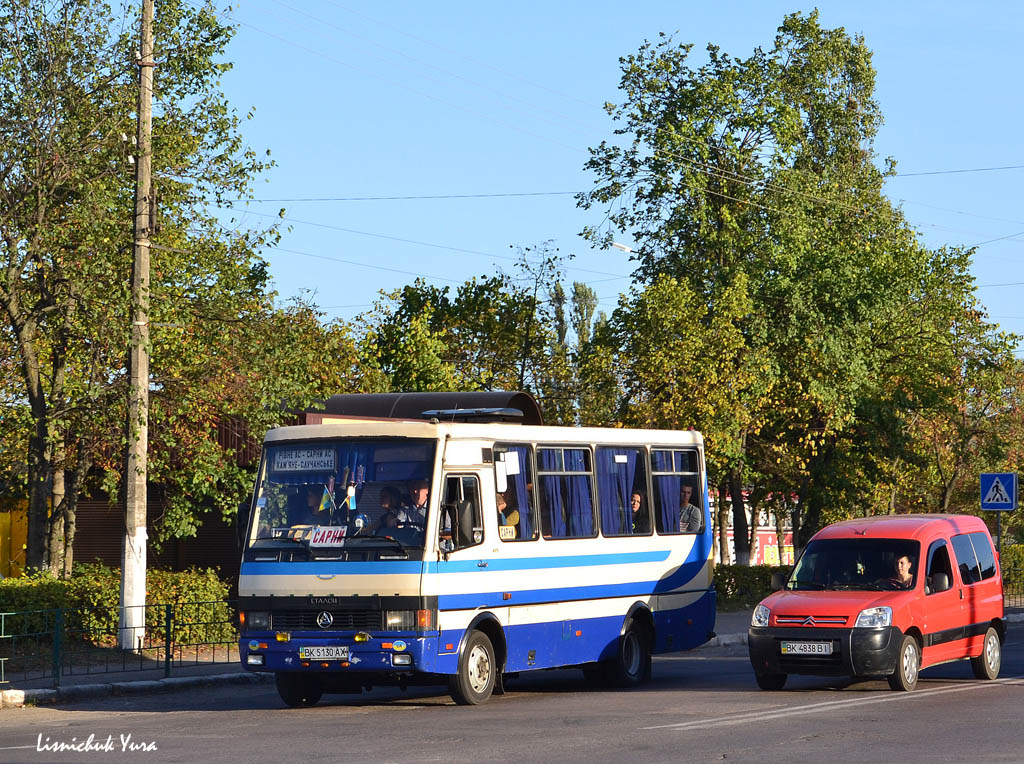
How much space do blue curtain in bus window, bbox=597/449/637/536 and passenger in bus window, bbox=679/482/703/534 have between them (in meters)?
1.32

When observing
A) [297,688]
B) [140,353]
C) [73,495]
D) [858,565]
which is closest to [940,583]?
[858,565]

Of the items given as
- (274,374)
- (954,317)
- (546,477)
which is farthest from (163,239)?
(954,317)

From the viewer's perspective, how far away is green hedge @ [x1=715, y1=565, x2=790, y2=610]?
36.5m

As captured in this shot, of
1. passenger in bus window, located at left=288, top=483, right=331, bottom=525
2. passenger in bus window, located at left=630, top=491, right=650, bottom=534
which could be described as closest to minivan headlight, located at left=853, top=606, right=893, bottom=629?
passenger in bus window, located at left=630, top=491, right=650, bottom=534

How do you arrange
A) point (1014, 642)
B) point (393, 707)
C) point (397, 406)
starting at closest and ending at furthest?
1. point (393, 707)
2. point (1014, 642)
3. point (397, 406)

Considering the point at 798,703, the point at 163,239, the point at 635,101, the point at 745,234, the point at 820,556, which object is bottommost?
the point at 798,703

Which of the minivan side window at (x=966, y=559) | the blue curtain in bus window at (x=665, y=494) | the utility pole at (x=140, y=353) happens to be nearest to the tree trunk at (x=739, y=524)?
the blue curtain in bus window at (x=665, y=494)

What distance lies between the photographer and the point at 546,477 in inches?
700

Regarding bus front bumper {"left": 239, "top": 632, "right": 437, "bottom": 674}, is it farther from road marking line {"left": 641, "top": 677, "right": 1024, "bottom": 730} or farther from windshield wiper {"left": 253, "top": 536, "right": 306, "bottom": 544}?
road marking line {"left": 641, "top": 677, "right": 1024, "bottom": 730}

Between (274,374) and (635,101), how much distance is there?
24271 millimetres

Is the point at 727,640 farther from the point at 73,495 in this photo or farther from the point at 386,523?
the point at 386,523

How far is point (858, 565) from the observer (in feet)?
58.7

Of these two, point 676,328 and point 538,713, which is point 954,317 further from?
point 538,713

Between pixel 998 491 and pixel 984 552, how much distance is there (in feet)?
49.6
